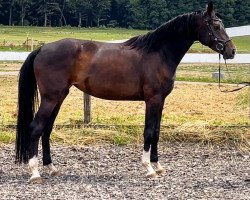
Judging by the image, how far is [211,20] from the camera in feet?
19.9

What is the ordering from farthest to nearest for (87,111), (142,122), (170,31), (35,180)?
(142,122)
(87,111)
(170,31)
(35,180)

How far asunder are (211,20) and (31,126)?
2297mm

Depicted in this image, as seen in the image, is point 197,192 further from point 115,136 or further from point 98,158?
point 115,136

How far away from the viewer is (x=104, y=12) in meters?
52.8

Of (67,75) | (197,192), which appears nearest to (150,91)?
(67,75)

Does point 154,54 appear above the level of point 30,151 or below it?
above

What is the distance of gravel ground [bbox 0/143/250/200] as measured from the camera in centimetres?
526

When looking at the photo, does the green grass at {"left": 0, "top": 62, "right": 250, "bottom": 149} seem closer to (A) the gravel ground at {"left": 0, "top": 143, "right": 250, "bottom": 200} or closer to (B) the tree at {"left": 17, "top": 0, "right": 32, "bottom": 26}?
(A) the gravel ground at {"left": 0, "top": 143, "right": 250, "bottom": 200}

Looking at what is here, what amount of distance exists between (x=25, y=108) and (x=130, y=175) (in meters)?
1.40

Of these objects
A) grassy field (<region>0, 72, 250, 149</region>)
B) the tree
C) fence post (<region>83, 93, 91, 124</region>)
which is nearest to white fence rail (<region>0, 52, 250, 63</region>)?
grassy field (<region>0, 72, 250, 149</region>)

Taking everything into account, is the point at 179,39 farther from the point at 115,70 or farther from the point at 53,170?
the point at 53,170

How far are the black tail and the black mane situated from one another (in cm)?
128

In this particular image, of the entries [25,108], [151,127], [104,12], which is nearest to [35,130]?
[25,108]

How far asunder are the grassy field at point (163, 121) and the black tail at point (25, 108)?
174cm
